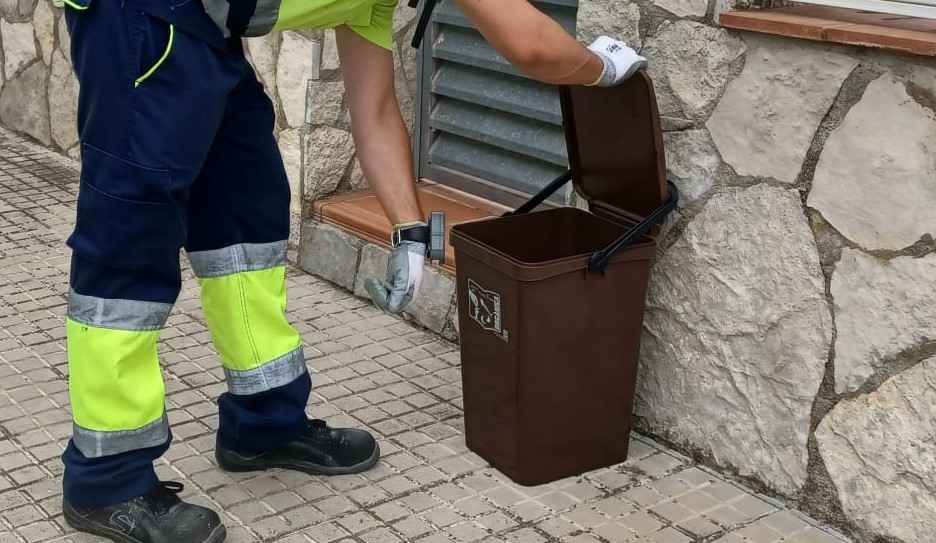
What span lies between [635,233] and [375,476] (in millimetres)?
1010

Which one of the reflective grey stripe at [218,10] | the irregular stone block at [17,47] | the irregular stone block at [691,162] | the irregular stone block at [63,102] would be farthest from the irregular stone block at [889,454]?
the irregular stone block at [17,47]

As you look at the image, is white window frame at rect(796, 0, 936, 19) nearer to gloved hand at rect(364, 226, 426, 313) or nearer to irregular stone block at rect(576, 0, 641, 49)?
irregular stone block at rect(576, 0, 641, 49)

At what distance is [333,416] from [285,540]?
2.52 ft

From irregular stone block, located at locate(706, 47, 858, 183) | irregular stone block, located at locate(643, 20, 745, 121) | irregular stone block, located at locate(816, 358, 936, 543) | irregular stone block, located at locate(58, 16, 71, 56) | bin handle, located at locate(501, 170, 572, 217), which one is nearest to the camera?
irregular stone block, located at locate(816, 358, 936, 543)

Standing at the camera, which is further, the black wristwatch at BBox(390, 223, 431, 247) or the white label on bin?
the white label on bin

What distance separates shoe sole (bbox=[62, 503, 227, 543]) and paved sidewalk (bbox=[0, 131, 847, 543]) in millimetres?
37

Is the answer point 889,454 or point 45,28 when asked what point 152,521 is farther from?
point 45,28

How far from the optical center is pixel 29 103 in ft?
23.1

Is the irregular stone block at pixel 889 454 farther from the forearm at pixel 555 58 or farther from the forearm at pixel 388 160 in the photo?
the forearm at pixel 388 160

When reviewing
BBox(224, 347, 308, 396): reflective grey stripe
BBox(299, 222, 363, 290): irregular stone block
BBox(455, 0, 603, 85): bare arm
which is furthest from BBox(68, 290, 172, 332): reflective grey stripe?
BBox(299, 222, 363, 290): irregular stone block

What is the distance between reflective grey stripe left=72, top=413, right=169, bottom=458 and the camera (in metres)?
2.92

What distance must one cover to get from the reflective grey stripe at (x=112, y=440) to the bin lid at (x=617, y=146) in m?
1.44

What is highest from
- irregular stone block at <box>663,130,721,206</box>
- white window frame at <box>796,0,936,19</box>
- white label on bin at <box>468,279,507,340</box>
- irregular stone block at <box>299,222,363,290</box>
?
white window frame at <box>796,0,936,19</box>

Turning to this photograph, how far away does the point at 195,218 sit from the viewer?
3.16 metres
